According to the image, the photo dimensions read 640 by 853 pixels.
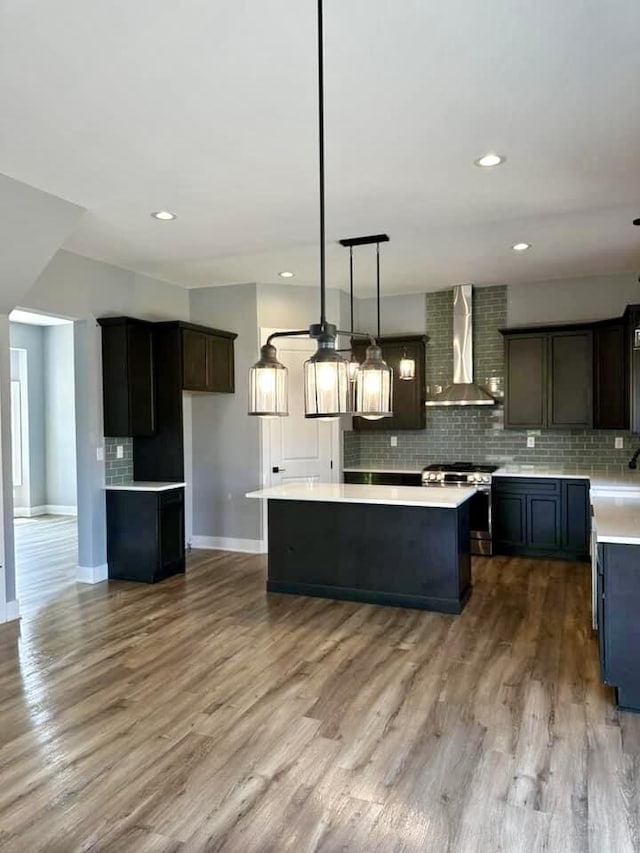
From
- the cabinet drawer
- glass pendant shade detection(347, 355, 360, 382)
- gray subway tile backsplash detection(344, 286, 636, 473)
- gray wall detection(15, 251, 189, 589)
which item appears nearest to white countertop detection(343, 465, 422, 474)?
gray subway tile backsplash detection(344, 286, 636, 473)

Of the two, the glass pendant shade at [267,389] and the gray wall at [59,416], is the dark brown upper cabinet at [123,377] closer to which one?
the glass pendant shade at [267,389]

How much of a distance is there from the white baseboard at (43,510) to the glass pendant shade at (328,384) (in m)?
8.45

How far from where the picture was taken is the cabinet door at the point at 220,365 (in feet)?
20.8

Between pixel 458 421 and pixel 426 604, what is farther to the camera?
pixel 458 421

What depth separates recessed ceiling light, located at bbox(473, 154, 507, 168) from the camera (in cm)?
338

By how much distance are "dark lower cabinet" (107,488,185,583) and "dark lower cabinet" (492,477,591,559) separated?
3341mm

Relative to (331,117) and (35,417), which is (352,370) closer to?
(331,117)

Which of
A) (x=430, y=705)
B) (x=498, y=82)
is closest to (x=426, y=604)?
(x=430, y=705)

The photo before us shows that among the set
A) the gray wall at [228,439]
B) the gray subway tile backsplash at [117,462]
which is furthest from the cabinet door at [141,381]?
the gray wall at [228,439]

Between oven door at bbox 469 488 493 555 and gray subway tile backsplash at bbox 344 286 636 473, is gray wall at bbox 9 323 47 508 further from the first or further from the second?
oven door at bbox 469 488 493 555

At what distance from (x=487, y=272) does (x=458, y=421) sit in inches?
71.2

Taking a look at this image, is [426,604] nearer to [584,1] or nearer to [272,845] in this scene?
[272,845]

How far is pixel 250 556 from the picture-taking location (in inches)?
257

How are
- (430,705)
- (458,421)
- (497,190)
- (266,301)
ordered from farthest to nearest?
1. (458,421)
2. (266,301)
3. (497,190)
4. (430,705)
